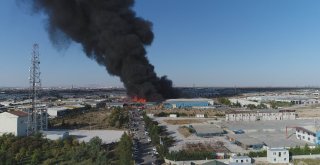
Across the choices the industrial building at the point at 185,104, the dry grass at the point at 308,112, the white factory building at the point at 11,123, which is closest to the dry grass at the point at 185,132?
the white factory building at the point at 11,123

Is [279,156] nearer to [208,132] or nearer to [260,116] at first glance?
[208,132]

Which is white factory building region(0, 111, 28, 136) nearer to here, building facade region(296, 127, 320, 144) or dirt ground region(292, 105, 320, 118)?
building facade region(296, 127, 320, 144)

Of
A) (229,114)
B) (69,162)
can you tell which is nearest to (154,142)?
(69,162)

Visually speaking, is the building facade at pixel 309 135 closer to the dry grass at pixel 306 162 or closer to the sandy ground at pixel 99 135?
the dry grass at pixel 306 162

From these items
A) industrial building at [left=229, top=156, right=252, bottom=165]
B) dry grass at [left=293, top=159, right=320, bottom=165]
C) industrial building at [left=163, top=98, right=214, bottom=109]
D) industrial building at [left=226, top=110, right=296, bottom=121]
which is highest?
industrial building at [left=163, top=98, right=214, bottom=109]

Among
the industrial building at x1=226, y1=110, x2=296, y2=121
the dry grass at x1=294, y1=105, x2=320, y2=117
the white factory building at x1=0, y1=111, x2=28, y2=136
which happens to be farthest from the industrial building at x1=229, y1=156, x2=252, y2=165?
the dry grass at x1=294, y1=105, x2=320, y2=117

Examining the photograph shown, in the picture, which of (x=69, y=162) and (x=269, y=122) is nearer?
(x=69, y=162)

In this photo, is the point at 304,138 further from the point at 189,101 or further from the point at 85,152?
the point at 189,101
